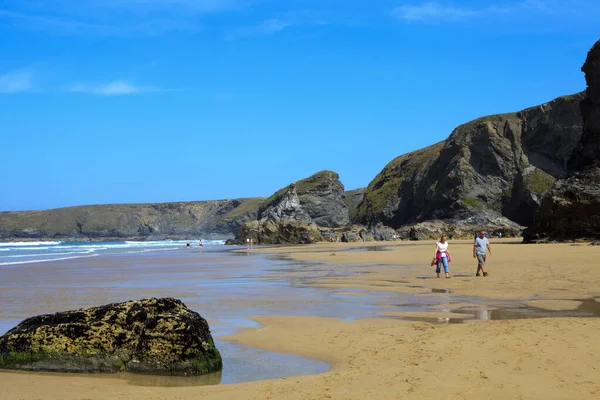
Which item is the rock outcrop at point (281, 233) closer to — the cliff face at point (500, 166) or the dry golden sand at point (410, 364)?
the cliff face at point (500, 166)

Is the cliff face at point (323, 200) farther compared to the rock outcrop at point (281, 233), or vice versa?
the cliff face at point (323, 200)

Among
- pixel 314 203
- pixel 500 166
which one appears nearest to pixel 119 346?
pixel 500 166

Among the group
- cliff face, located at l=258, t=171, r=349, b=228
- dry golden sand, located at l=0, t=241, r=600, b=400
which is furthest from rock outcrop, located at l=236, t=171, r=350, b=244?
dry golden sand, located at l=0, t=241, r=600, b=400

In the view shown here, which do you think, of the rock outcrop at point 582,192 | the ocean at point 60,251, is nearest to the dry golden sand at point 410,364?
the rock outcrop at point 582,192

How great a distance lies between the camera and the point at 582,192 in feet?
123

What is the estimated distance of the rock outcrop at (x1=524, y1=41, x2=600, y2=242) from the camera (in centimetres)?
3706

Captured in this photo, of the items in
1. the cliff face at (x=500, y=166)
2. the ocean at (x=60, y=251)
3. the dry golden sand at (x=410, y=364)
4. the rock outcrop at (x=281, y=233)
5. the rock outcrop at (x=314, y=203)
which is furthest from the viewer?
the rock outcrop at (x=314, y=203)

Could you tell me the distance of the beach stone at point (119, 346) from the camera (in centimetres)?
755

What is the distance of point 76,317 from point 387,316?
5.85 m

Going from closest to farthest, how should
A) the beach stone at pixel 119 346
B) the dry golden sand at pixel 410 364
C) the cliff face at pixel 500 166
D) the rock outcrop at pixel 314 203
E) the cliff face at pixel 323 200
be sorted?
the dry golden sand at pixel 410 364 < the beach stone at pixel 119 346 < the cliff face at pixel 500 166 < the rock outcrop at pixel 314 203 < the cliff face at pixel 323 200

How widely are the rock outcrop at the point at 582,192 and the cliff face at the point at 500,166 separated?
32837 mm

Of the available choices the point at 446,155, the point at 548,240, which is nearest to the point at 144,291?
the point at 548,240

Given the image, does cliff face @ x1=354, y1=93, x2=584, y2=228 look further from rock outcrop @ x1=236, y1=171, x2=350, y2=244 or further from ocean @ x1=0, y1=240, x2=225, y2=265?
ocean @ x1=0, y1=240, x2=225, y2=265

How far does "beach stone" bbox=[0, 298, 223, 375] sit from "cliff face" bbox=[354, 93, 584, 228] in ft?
236
